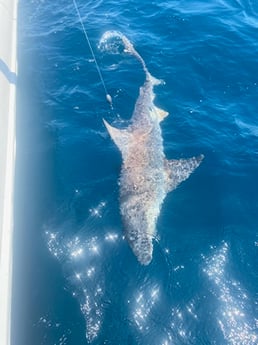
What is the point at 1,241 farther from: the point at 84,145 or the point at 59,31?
the point at 59,31

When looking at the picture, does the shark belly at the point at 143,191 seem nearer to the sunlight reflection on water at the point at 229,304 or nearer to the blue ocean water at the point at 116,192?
the blue ocean water at the point at 116,192

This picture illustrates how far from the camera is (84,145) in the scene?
912cm

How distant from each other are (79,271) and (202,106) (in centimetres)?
615

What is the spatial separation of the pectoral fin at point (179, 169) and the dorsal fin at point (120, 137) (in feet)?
3.78

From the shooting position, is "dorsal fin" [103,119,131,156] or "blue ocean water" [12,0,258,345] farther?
"dorsal fin" [103,119,131,156]

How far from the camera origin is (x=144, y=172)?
834cm

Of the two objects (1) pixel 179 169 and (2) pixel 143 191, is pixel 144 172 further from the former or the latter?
(1) pixel 179 169

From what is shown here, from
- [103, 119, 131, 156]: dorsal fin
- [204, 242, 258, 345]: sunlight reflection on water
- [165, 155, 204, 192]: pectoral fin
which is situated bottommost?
[204, 242, 258, 345]: sunlight reflection on water

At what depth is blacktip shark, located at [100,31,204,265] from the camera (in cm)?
721

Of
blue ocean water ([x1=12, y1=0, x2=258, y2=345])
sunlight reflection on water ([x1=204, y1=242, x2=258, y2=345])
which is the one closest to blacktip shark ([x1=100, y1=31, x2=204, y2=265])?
blue ocean water ([x1=12, y1=0, x2=258, y2=345])

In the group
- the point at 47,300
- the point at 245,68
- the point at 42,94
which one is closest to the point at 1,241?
the point at 47,300

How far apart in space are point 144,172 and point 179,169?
0.84 meters

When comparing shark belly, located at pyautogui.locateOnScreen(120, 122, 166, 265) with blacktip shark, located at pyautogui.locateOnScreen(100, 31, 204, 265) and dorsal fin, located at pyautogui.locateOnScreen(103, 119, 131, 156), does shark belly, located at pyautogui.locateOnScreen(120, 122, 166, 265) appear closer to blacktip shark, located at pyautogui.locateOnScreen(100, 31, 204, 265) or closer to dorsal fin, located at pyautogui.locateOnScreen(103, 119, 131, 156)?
blacktip shark, located at pyautogui.locateOnScreen(100, 31, 204, 265)

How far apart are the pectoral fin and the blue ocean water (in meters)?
0.20
